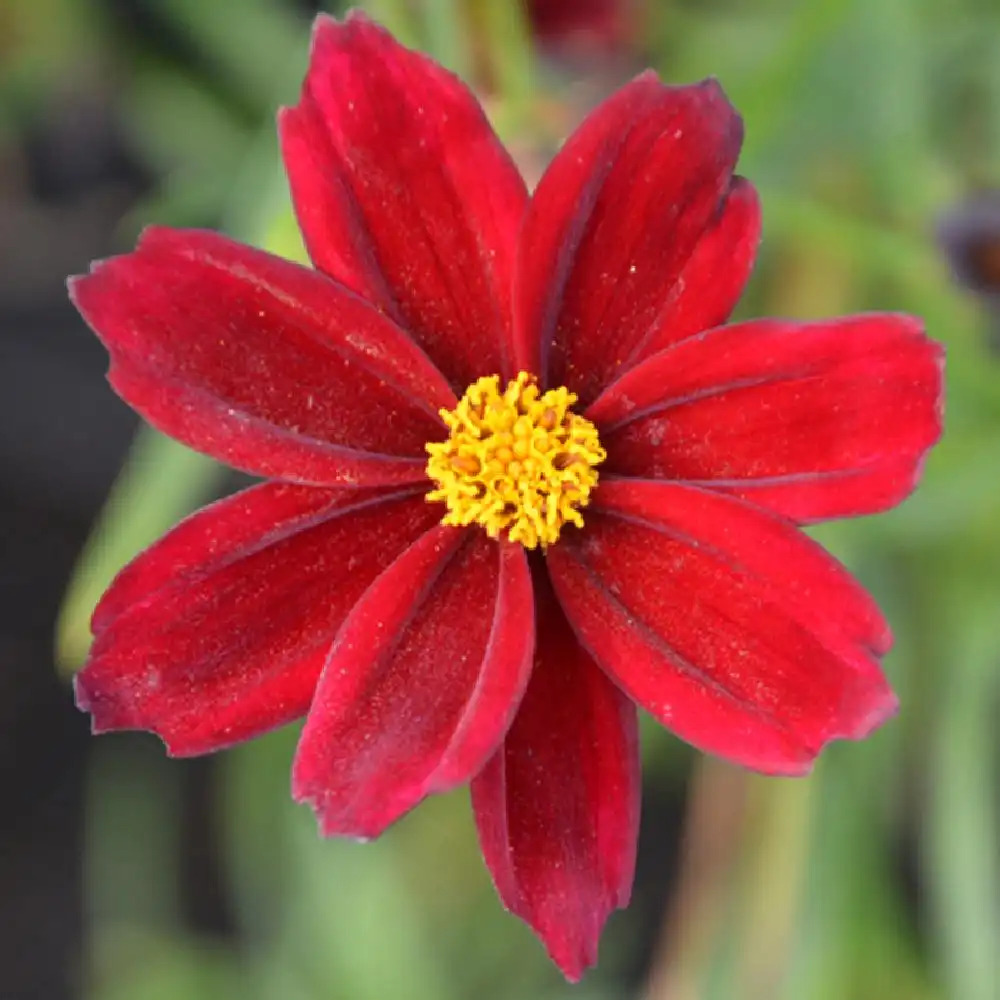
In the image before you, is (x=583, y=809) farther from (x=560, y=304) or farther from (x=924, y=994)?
(x=924, y=994)

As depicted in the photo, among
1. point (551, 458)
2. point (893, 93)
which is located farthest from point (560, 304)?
point (893, 93)

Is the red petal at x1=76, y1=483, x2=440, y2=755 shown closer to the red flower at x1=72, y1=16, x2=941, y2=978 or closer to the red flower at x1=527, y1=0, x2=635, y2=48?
Result: the red flower at x1=72, y1=16, x2=941, y2=978

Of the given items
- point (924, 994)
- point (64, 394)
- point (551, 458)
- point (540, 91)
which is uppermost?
point (551, 458)

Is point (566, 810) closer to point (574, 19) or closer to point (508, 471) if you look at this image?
point (508, 471)

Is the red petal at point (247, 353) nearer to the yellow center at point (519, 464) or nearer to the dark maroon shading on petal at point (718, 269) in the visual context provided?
the yellow center at point (519, 464)

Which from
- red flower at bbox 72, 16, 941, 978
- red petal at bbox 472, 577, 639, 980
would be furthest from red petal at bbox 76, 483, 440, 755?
red petal at bbox 472, 577, 639, 980

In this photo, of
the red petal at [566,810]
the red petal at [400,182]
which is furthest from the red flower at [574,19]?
the red petal at [566,810]
